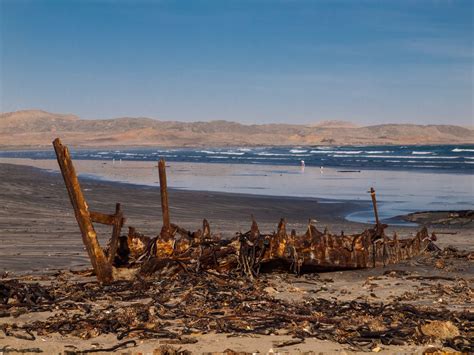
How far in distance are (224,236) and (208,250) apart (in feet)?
14.9

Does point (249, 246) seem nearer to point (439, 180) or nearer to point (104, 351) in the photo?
point (104, 351)

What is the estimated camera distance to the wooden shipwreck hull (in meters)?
8.73

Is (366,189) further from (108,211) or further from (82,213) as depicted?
(82,213)

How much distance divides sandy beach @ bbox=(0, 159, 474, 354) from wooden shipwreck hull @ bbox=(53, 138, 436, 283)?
0.24 m

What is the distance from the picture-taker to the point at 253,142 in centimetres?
15612

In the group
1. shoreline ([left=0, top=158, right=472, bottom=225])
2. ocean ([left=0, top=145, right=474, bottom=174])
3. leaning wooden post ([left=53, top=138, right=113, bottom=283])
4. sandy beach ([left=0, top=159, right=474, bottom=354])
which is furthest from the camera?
ocean ([left=0, top=145, right=474, bottom=174])

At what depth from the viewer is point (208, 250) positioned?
30.8 ft

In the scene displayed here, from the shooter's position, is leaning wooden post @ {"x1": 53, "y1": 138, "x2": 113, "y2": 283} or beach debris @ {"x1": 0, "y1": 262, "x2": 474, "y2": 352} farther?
leaning wooden post @ {"x1": 53, "y1": 138, "x2": 113, "y2": 283}

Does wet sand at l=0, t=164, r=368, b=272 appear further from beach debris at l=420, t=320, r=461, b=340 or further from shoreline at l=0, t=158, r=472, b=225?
A: beach debris at l=420, t=320, r=461, b=340

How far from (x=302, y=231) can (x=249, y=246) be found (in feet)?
19.8

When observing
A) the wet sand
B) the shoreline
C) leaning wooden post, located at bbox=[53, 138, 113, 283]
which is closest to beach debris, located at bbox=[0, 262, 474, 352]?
leaning wooden post, located at bbox=[53, 138, 113, 283]

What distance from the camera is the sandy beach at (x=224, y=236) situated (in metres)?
6.24

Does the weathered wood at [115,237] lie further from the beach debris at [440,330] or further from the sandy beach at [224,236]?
the beach debris at [440,330]

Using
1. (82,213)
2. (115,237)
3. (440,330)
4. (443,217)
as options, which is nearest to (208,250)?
(115,237)
